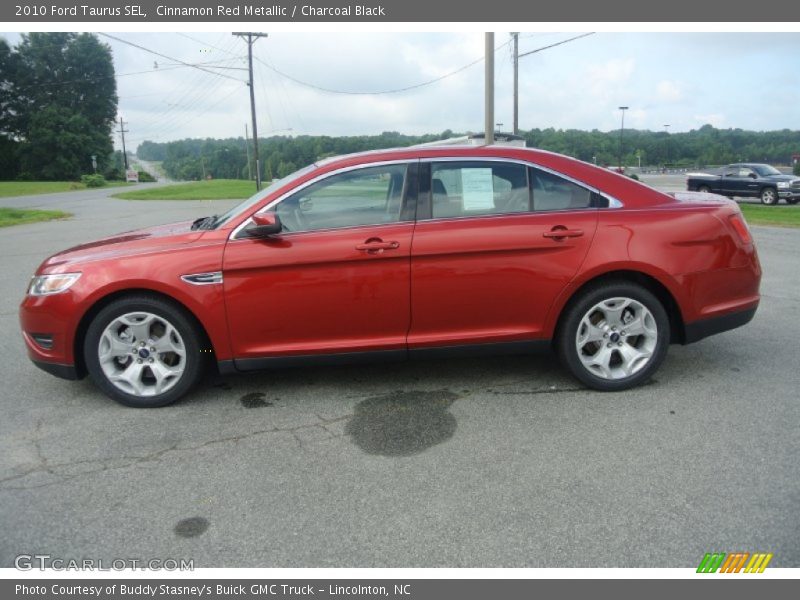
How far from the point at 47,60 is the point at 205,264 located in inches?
3756

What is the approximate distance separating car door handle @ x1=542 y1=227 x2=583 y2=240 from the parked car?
0.06 ft

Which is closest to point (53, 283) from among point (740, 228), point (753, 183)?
point (740, 228)

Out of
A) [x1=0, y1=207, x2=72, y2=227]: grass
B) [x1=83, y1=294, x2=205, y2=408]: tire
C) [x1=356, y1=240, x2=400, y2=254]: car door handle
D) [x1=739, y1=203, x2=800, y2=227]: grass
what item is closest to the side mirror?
[x1=356, y1=240, x2=400, y2=254]: car door handle

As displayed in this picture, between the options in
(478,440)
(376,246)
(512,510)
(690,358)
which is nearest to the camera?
(512,510)

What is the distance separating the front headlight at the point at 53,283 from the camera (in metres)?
3.81

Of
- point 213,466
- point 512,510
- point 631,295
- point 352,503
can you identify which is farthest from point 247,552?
point 631,295

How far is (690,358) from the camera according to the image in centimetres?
469

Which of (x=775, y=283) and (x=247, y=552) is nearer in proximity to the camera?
(x=247, y=552)

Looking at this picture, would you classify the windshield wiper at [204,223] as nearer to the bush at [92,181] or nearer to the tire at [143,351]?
the tire at [143,351]

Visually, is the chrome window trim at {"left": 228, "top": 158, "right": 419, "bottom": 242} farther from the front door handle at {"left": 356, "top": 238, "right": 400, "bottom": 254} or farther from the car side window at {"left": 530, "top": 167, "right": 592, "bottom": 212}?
the car side window at {"left": 530, "top": 167, "right": 592, "bottom": 212}

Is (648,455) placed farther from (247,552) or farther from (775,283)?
(775,283)

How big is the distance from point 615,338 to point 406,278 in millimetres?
1478

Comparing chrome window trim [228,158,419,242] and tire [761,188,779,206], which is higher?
chrome window trim [228,158,419,242]

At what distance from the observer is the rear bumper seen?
160 inches
